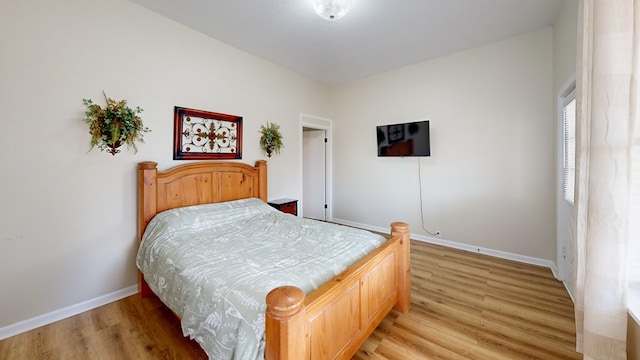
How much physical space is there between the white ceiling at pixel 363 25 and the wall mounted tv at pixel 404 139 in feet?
3.29

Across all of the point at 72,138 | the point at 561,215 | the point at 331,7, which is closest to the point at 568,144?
the point at 561,215

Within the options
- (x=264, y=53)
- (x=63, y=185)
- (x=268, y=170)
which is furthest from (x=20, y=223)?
(x=264, y=53)

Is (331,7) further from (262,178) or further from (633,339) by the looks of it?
(633,339)

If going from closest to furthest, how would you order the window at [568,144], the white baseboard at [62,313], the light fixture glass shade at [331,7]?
1. the white baseboard at [62,313]
2. the light fixture glass shade at [331,7]
3. the window at [568,144]

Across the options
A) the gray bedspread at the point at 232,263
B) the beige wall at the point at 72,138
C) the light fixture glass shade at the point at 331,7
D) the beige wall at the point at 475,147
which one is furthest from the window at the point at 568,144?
the beige wall at the point at 72,138

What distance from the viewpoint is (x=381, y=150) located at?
13.5 ft

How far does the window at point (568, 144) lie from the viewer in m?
2.29

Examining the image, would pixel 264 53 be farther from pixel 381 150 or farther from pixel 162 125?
pixel 381 150

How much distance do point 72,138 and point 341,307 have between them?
257 centimetres

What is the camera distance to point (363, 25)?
2.72m

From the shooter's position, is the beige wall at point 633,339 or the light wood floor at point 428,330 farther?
the light wood floor at point 428,330

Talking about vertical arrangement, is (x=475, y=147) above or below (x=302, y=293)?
above

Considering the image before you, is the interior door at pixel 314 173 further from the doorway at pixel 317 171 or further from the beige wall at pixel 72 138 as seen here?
the beige wall at pixel 72 138

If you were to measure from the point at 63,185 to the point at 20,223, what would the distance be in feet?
1.20
